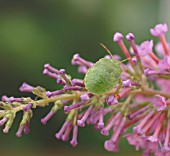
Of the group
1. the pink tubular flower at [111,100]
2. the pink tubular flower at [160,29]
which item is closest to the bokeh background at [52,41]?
the pink tubular flower at [160,29]

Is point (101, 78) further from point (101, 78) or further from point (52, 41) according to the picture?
point (52, 41)

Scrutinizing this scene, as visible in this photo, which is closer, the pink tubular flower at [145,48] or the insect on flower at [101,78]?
the insect on flower at [101,78]

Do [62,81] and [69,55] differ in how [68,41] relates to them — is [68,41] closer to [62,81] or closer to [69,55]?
[69,55]

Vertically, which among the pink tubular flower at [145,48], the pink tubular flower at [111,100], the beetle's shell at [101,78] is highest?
the pink tubular flower at [145,48]

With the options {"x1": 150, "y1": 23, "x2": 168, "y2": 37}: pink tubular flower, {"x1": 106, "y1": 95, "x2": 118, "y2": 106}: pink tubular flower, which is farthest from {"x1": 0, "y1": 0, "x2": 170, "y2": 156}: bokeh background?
{"x1": 106, "y1": 95, "x2": 118, "y2": 106}: pink tubular flower

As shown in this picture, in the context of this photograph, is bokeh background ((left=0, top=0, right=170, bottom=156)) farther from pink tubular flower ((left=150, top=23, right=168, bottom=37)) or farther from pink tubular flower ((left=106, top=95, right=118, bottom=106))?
pink tubular flower ((left=106, top=95, right=118, bottom=106))

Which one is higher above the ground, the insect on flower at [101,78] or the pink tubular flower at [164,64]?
the pink tubular flower at [164,64]

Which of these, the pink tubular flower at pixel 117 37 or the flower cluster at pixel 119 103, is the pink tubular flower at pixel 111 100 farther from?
the pink tubular flower at pixel 117 37
